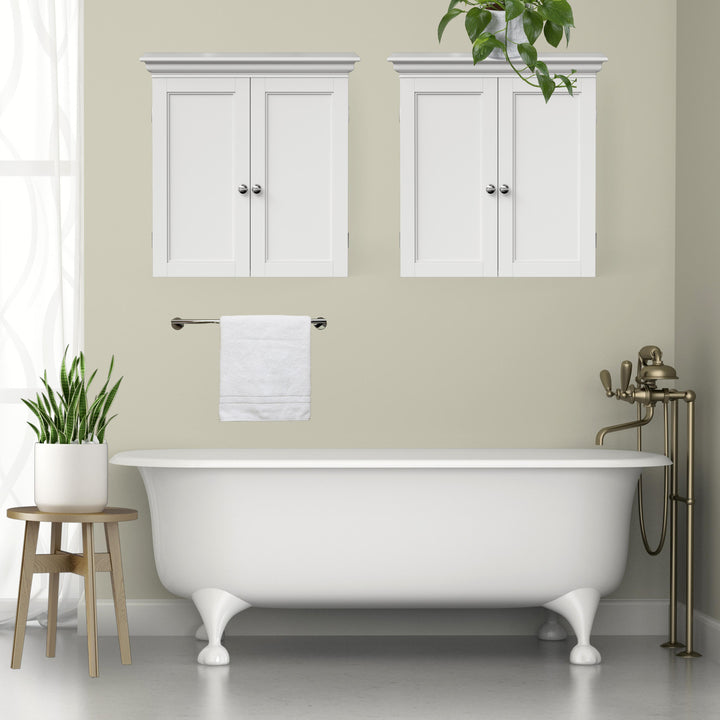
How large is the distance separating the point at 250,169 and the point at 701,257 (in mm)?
1614

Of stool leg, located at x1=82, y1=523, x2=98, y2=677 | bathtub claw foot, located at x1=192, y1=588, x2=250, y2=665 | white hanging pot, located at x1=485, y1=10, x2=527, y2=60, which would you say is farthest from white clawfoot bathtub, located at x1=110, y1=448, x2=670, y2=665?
white hanging pot, located at x1=485, y1=10, x2=527, y2=60

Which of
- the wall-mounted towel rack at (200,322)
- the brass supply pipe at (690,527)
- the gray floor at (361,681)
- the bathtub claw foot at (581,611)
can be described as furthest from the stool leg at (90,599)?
the brass supply pipe at (690,527)

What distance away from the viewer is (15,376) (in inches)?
140

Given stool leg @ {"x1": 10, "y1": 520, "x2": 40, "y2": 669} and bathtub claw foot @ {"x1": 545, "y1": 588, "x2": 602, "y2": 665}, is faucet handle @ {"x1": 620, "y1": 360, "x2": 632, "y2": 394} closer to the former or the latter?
bathtub claw foot @ {"x1": 545, "y1": 588, "x2": 602, "y2": 665}

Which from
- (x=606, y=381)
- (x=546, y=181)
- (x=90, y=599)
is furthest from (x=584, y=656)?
(x=546, y=181)

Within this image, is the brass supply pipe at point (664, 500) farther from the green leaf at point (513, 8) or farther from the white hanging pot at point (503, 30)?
the green leaf at point (513, 8)

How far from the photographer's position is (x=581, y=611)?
3.01m

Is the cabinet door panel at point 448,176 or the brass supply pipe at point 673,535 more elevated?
the cabinet door panel at point 448,176

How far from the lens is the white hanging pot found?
195 centimetres

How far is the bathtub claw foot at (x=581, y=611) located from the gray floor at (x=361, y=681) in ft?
0.14

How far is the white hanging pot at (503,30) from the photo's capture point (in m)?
1.95

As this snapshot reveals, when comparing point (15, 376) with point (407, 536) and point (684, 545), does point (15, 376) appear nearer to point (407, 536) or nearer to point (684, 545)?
point (407, 536)

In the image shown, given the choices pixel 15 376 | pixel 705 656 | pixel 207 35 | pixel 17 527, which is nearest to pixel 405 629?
pixel 705 656

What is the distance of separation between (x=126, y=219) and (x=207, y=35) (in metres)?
0.74
